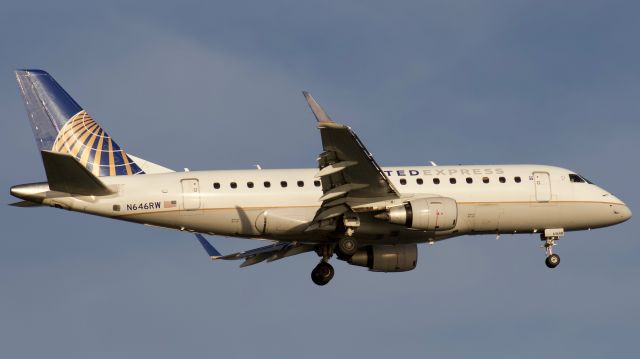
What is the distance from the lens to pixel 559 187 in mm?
55594

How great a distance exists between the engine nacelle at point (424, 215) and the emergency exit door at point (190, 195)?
26.5ft

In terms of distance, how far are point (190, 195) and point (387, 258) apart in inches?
391

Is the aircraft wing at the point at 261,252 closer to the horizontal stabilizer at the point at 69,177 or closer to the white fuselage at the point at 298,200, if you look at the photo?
the white fuselage at the point at 298,200

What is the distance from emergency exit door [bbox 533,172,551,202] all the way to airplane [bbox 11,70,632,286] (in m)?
0.06

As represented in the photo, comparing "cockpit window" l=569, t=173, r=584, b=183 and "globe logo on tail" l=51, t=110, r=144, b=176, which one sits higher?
"globe logo on tail" l=51, t=110, r=144, b=176

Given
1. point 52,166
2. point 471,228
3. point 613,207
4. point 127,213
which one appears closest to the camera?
point 52,166

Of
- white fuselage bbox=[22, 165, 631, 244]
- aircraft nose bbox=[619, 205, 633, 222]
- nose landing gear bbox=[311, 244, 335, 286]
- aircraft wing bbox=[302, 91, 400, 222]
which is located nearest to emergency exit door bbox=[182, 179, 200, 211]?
white fuselage bbox=[22, 165, 631, 244]

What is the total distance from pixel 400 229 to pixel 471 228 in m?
3.65

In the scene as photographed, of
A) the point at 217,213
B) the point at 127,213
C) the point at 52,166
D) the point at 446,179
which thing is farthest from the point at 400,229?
the point at 52,166

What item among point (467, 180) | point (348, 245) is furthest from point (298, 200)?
point (467, 180)

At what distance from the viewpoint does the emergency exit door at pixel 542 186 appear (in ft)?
180

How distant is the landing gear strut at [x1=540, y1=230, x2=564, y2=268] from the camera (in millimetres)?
55625

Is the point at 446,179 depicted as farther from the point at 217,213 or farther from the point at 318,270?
the point at 217,213

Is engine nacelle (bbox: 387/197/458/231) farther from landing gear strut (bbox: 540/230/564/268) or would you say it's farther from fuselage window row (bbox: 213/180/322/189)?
landing gear strut (bbox: 540/230/564/268)
